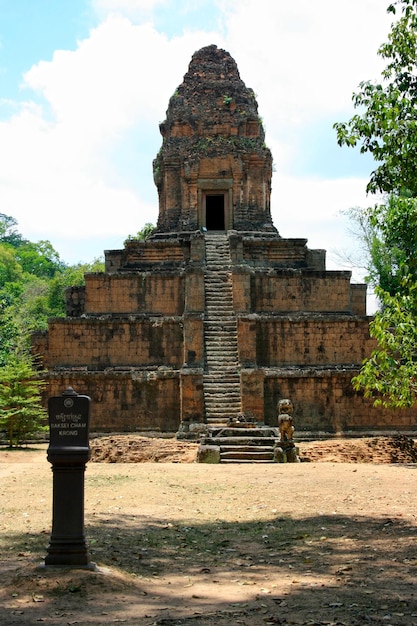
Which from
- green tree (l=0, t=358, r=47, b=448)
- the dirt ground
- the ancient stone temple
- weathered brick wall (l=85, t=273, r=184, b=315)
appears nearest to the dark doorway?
the ancient stone temple

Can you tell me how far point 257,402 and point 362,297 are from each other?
655 cm

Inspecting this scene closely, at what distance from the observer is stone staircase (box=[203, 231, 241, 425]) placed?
2419cm

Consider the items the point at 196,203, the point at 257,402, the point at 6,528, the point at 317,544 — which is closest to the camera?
the point at 317,544

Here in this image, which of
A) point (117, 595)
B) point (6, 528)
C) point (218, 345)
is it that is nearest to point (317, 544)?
point (117, 595)

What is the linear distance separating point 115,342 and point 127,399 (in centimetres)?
201

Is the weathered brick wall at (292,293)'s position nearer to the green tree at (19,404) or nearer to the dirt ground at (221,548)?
the green tree at (19,404)

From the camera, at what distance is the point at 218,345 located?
2562 cm

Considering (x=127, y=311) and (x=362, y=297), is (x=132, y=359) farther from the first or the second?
(x=362, y=297)

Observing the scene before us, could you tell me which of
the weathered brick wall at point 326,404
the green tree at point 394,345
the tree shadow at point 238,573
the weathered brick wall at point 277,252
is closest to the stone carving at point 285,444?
the green tree at point 394,345

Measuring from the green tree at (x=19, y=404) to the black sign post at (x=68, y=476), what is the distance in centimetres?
1514

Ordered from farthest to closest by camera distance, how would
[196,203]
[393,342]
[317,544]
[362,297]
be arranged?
[196,203], [362,297], [393,342], [317,544]

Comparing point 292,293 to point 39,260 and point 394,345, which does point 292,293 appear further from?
point 39,260

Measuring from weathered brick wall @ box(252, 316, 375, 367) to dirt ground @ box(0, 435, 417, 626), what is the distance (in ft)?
27.0

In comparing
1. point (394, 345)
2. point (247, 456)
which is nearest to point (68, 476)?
point (394, 345)
